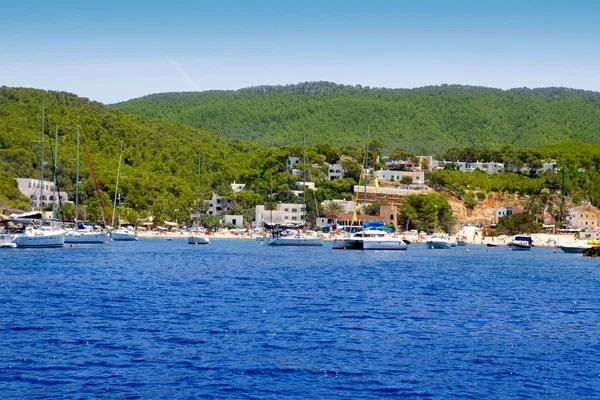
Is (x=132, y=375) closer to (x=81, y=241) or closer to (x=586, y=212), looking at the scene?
(x=81, y=241)

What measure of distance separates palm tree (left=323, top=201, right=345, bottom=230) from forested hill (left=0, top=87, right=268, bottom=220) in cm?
2239

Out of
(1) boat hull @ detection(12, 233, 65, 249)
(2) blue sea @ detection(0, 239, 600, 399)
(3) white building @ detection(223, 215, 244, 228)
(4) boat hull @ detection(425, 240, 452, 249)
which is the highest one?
(3) white building @ detection(223, 215, 244, 228)

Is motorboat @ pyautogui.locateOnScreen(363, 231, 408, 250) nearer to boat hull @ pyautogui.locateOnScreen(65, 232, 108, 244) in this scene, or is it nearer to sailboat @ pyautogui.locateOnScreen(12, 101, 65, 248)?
boat hull @ pyautogui.locateOnScreen(65, 232, 108, 244)

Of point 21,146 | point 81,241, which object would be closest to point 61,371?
point 81,241

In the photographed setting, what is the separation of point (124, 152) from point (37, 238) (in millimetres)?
80593

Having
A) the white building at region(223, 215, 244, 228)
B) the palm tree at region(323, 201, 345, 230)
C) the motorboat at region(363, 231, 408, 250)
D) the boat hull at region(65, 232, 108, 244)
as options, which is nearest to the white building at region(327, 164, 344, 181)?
the palm tree at region(323, 201, 345, 230)

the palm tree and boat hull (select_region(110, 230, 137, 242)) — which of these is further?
the palm tree

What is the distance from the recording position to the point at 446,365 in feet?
65.8

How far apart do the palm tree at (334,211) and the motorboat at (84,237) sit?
53.6m

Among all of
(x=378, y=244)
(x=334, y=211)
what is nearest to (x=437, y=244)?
(x=378, y=244)

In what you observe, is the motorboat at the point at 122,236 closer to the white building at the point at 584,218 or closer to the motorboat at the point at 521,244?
the motorboat at the point at 521,244

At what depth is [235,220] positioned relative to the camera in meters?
134

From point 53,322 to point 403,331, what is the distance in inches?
433

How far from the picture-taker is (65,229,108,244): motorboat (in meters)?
77.9
